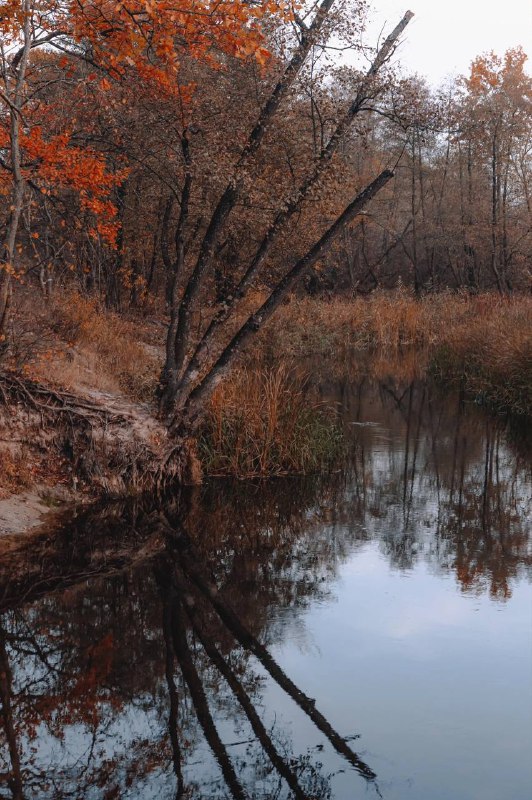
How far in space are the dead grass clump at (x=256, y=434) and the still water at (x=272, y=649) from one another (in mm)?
574

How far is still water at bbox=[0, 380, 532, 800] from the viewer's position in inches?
180

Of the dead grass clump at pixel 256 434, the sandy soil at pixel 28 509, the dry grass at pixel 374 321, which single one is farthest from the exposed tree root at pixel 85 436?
the dry grass at pixel 374 321

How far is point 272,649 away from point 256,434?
5.26 metres

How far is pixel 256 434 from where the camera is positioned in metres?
11.1

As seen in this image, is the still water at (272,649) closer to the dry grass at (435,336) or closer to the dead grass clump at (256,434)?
the dead grass clump at (256,434)

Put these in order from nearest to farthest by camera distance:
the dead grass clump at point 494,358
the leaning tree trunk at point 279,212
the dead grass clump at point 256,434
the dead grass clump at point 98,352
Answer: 1. the leaning tree trunk at point 279,212
2. the dead grass clump at point 256,434
3. the dead grass clump at point 98,352
4. the dead grass clump at point 494,358

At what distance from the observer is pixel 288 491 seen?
10.6 meters

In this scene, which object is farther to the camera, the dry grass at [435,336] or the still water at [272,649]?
the dry grass at [435,336]

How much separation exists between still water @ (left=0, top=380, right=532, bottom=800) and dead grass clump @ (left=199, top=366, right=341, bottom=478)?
574mm

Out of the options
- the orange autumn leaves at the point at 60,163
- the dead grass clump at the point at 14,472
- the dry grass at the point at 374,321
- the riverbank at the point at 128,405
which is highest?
the orange autumn leaves at the point at 60,163

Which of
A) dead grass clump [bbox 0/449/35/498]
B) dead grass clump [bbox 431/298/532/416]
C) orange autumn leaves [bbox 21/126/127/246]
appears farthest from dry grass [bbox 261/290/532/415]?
dead grass clump [bbox 0/449/35/498]

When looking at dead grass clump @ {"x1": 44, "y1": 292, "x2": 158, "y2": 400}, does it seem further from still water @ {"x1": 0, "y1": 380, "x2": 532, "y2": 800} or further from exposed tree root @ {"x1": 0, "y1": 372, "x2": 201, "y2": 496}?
still water @ {"x1": 0, "y1": 380, "x2": 532, "y2": 800}

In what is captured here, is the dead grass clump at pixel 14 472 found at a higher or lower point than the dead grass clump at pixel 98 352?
lower

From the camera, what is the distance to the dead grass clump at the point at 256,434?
36.2ft
